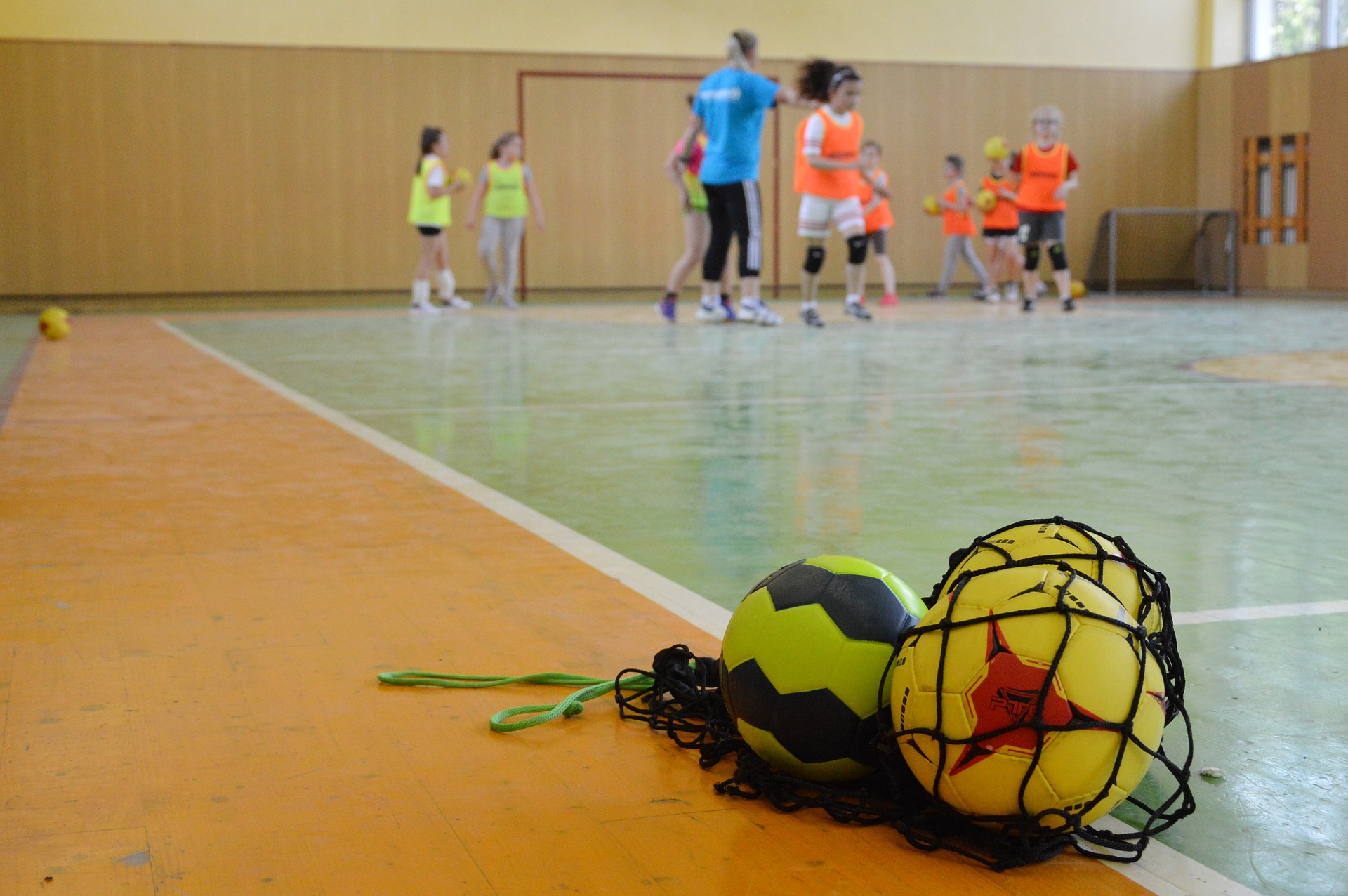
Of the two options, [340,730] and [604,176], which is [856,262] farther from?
[340,730]

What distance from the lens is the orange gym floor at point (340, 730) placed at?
1605mm

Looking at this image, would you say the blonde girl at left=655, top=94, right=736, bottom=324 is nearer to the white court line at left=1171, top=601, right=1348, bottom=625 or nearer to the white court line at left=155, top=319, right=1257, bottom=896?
the white court line at left=155, top=319, right=1257, bottom=896

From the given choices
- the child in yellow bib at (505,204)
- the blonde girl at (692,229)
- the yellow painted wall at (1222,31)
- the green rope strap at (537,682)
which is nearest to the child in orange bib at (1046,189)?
the blonde girl at (692,229)

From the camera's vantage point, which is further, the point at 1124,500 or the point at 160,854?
the point at 1124,500

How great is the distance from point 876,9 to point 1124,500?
17.1 m

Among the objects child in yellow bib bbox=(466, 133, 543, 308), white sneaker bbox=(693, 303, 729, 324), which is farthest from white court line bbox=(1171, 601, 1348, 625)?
child in yellow bib bbox=(466, 133, 543, 308)

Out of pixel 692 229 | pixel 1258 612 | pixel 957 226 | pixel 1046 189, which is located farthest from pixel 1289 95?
pixel 1258 612

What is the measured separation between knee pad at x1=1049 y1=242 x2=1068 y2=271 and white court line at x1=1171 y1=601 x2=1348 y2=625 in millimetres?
11678

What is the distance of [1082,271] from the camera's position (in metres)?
21.0

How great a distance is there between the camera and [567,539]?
3.42 metres

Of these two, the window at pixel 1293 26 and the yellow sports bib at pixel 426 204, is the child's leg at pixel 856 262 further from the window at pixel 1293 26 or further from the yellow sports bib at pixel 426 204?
the window at pixel 1293 26

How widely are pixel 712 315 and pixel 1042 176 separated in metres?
3.67

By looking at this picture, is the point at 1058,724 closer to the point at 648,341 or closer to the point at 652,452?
the point at 652,452

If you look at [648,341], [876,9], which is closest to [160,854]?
[648,341]
